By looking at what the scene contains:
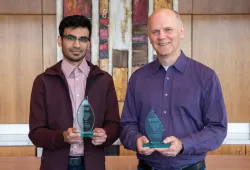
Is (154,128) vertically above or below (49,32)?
below

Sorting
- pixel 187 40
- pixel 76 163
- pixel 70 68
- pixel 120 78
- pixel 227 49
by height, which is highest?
pixel 187 40

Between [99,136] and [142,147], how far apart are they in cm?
26

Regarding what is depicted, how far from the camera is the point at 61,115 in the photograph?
194cm

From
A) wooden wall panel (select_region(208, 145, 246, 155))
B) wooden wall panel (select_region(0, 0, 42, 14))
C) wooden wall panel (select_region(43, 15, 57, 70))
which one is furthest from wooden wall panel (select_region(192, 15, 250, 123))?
wooden wall panel (select_region(0, 0, 42, 14))

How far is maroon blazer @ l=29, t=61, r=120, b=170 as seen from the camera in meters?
1.93

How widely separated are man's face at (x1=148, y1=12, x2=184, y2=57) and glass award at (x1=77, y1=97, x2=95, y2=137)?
462 mm

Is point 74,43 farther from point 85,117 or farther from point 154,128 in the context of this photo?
point 154,128

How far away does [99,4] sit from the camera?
13.1ft

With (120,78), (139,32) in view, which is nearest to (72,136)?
(120,78)

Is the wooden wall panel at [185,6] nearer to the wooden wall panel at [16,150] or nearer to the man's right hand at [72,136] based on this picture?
the wooden wall panel at [16,150]

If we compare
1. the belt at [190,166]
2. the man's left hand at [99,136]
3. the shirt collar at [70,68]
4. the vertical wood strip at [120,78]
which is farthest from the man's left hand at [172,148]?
the vertical wood strip at [120,78]

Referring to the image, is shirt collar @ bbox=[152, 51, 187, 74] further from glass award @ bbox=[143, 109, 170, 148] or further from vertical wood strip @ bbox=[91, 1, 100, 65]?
vertical wood strip @ bbox=[91, 1, 100, 65]

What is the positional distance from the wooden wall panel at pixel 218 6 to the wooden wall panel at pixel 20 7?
5.77ft

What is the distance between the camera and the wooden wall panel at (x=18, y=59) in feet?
13.5
